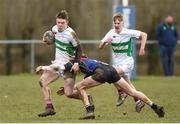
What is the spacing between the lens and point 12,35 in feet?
119

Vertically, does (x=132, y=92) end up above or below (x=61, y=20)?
below

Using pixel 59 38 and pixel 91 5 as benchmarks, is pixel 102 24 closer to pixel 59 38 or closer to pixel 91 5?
pixel 91 5

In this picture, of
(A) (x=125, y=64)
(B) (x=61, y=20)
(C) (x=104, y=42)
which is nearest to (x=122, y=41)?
(A) (x=125, y=64)

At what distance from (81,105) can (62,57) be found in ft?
9.61

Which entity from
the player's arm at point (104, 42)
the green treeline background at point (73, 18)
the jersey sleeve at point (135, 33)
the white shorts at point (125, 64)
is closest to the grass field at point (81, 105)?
the white shorts at point (125, 64)

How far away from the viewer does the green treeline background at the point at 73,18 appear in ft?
115

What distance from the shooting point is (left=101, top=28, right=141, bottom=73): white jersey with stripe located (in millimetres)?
17031

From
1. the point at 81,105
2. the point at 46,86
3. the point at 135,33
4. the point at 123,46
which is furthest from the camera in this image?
the point at 81,105

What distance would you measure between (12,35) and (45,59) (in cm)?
175

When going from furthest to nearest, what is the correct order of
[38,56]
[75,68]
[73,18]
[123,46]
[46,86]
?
[73,18], [38,56], [123,46], [46,86], [75,68]

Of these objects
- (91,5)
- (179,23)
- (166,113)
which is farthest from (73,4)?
(166,113)

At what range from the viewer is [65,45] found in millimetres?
15836

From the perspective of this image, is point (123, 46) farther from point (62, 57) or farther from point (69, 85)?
point (69, 85)

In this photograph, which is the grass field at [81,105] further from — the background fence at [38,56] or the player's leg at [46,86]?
the background fence at [38,56]
